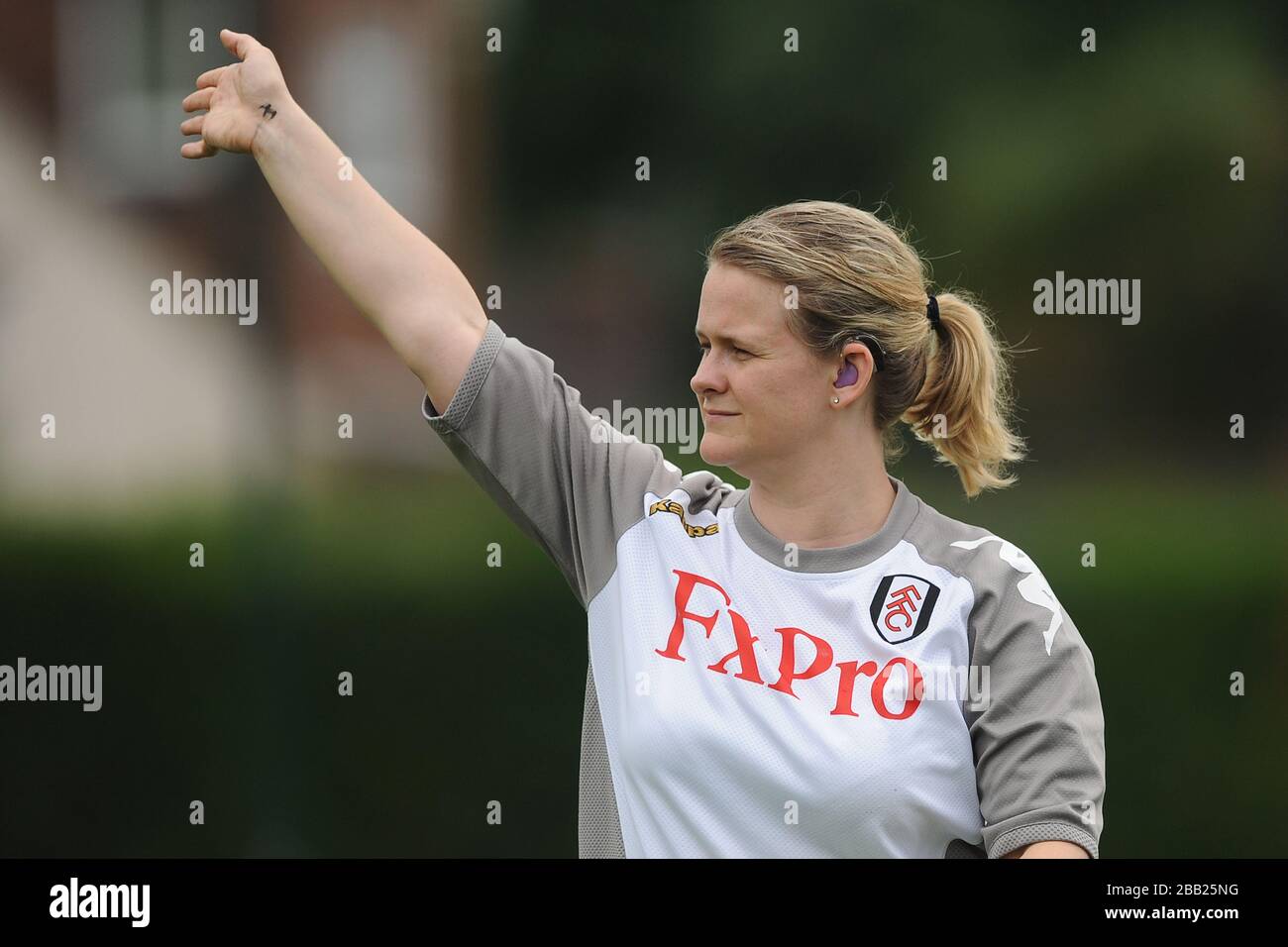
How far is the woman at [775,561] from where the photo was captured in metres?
1.70

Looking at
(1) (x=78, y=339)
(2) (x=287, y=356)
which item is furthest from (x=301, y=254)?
(1) (x=78, y=339)

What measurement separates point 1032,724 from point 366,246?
1025 millimetres

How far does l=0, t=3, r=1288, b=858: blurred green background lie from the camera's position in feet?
13.9

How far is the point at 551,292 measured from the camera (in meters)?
4.46

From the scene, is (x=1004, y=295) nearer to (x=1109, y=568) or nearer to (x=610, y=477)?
(x=1109, y=568)

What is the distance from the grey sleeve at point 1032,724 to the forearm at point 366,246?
30.9 inches

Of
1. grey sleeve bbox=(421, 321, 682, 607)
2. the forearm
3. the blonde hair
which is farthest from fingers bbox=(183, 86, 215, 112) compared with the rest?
the blonde hair

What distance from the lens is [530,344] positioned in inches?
171
